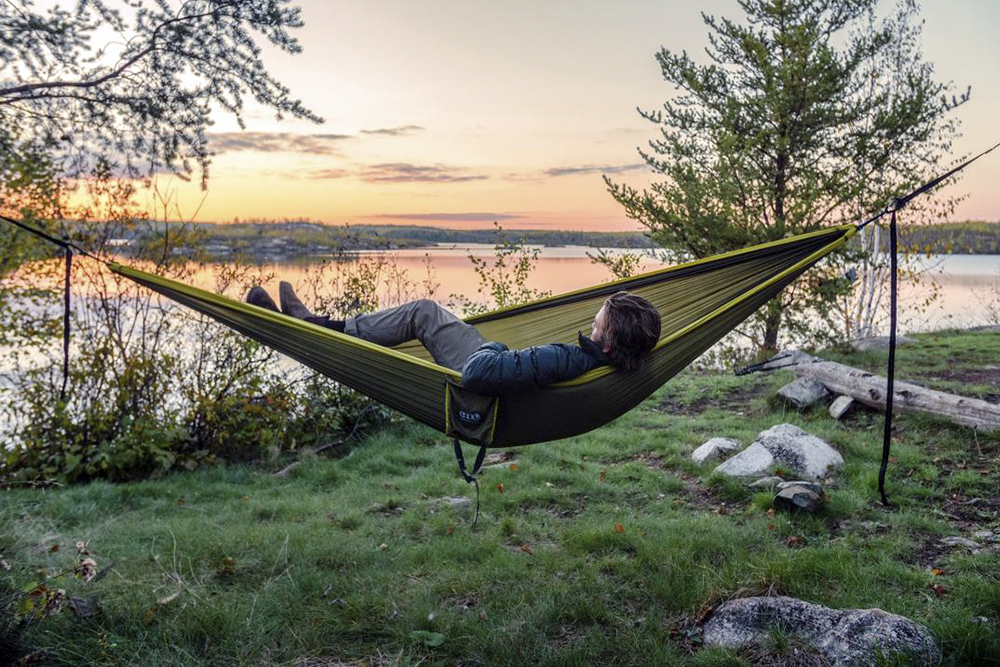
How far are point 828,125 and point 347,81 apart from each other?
4207 mm

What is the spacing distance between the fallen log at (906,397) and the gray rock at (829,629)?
7.25ft

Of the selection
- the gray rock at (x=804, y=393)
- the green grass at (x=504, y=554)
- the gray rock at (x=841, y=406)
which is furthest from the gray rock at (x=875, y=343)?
the green grass at (x=504, y=554)

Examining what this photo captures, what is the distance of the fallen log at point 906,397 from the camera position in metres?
3.35

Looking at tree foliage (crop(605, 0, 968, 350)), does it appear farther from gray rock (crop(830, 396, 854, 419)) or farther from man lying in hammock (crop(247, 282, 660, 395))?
man lying in hammock (crop(247, 282, 660, 395))

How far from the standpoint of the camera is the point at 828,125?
19.7 feet

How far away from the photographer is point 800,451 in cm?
314

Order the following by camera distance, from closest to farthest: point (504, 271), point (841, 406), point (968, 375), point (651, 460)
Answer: point (651, 460) → point (841, 406) → point (968, 375) → point (504, 271)

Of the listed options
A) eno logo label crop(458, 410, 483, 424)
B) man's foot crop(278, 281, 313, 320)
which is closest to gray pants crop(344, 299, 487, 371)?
man's foot crop(278, 281, 313, 320)

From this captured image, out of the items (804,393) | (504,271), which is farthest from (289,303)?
(804,393)

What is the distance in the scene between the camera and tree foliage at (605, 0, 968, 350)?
19.0 ft

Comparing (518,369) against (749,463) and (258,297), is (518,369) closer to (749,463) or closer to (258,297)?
(258,297)

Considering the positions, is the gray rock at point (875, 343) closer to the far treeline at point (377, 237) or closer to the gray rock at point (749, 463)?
the far treeline at point (377, 237)

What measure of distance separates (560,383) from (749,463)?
151cm

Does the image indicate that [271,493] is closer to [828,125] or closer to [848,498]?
[848,498]
